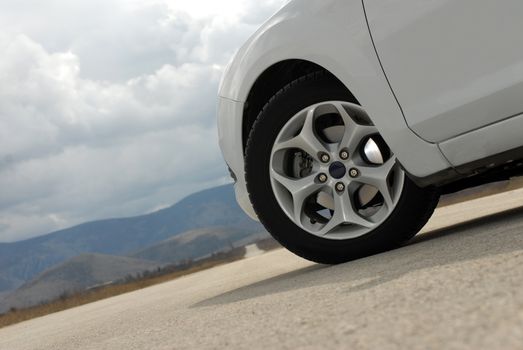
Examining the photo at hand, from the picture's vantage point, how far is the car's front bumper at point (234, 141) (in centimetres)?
381

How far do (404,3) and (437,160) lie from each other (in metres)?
0.70

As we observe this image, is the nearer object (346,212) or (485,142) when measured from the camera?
(485,142)

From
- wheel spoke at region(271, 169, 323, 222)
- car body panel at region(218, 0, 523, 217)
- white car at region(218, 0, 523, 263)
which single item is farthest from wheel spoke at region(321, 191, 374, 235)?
car body panel at region(218, 0, 523, 217)

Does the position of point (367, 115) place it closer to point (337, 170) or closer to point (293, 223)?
point (337, 170)

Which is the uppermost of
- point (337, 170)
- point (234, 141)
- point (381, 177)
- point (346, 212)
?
point (234, 141)

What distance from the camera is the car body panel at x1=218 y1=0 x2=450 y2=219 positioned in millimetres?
3023

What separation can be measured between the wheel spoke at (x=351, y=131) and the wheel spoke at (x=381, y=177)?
0.41ft

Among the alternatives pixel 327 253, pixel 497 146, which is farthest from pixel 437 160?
pixel 327 253

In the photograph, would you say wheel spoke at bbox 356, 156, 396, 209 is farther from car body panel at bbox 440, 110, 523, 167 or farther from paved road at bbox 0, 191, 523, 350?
car body panel at bbox 440, 110, 523, 167

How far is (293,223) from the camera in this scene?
3557 mm

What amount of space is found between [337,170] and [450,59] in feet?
2.74

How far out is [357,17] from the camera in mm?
3061

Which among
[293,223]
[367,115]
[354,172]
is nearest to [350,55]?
[367,115]

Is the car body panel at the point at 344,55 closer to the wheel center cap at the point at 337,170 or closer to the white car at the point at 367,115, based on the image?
the white car at the point at 367,115
